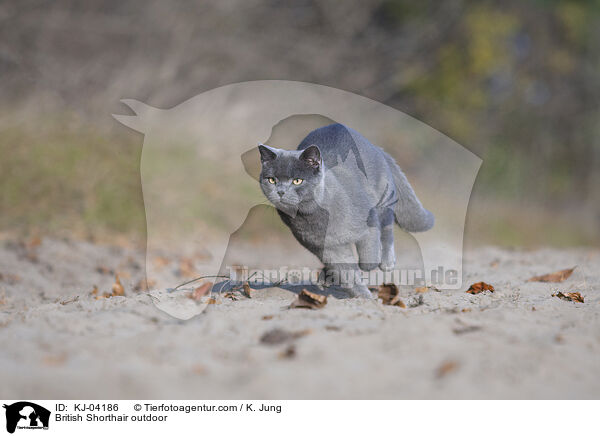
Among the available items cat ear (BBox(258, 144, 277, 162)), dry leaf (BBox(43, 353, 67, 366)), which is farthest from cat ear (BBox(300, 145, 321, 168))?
dry leaf (BBox(43, 353, 67, 366))

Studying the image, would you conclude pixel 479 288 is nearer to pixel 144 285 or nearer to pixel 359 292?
pixel 359 292

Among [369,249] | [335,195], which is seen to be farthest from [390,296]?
[335,195]

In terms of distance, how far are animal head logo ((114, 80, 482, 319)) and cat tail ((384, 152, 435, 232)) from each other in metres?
0.18

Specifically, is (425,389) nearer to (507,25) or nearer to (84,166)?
(84,166)

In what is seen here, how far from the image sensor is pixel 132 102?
3256 millimetres

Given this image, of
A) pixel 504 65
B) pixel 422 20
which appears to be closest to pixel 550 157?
pixel 504 65

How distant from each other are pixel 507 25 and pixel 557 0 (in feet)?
7.40

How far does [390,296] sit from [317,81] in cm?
907

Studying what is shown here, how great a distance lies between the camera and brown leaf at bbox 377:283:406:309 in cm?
282

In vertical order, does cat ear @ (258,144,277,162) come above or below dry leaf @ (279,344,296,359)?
above

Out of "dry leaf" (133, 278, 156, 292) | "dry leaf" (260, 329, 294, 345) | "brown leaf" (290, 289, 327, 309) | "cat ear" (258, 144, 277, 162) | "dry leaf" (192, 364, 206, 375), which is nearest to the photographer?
"dry leaf" (192, 364, 206, 375)

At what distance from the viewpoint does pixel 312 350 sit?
2037mm

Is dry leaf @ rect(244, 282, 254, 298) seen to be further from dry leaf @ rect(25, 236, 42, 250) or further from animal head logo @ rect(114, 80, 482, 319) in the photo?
dry leaf @ rect(25, 236, 42, 250)
